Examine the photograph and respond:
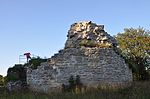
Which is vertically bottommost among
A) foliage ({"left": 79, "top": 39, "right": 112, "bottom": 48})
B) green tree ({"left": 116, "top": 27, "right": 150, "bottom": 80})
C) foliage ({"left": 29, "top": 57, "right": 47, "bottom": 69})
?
foliage ({"left": 29, "top": 57, "right": 47, "bottom": 69})

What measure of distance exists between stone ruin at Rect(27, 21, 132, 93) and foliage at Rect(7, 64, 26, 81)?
130 cm

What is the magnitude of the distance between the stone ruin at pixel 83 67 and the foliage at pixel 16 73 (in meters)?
1.30

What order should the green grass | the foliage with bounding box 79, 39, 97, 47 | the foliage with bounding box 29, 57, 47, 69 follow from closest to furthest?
the green grass, the foliage with bounding box 29, 57, 47, 69, the foliage with bounding box 79, 39, 97, 47

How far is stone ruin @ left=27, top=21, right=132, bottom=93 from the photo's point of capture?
23062mm

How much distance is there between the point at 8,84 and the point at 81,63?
5285 mm

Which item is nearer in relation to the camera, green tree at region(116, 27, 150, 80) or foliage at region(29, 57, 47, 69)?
foliage at region(29, 57, 47, 69)

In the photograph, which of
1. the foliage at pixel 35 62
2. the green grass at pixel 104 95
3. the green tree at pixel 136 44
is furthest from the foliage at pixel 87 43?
the green tree at pixel 136 44

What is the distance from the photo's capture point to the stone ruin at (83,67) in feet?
75.7

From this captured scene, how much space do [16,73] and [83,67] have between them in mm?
5136

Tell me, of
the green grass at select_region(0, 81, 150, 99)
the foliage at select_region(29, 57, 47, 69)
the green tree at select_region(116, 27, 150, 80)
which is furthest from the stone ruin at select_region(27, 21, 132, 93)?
the green tree at select_region(116, 27, 150, 80)

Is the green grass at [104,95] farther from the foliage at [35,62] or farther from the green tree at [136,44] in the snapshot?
the green tree at [136,44]

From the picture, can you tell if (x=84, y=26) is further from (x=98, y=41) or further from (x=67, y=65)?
(x=67, y=65)

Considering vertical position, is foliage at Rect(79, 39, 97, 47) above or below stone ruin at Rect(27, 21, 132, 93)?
above

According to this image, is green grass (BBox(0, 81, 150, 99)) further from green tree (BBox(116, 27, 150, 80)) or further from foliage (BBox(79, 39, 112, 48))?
green tree (BBox(116, 27, 150, 80))
